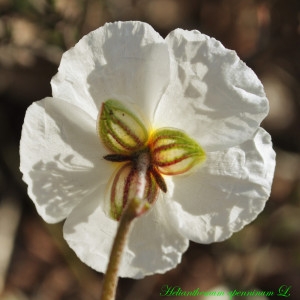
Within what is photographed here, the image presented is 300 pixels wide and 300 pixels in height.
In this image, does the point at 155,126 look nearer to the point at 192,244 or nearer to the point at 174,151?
the point at 174,151

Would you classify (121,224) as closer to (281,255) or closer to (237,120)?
(237,120)

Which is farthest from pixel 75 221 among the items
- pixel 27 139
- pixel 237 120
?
pixel 237 120

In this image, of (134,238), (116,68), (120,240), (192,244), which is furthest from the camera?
(192,244)

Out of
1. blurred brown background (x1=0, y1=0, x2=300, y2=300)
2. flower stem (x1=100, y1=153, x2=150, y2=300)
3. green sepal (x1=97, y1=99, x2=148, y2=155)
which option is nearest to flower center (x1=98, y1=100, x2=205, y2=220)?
green sepal (x1=97, y1=99, x2=148, y2=155)

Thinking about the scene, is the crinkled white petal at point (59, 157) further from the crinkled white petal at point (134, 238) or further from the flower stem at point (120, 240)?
the flower stem at point (120, 240)

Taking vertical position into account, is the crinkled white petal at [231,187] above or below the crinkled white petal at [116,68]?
below

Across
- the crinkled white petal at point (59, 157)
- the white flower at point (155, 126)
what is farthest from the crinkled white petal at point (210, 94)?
the crinkled white petal at point (59, 157)

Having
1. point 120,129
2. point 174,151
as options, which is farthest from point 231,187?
point 120,129
